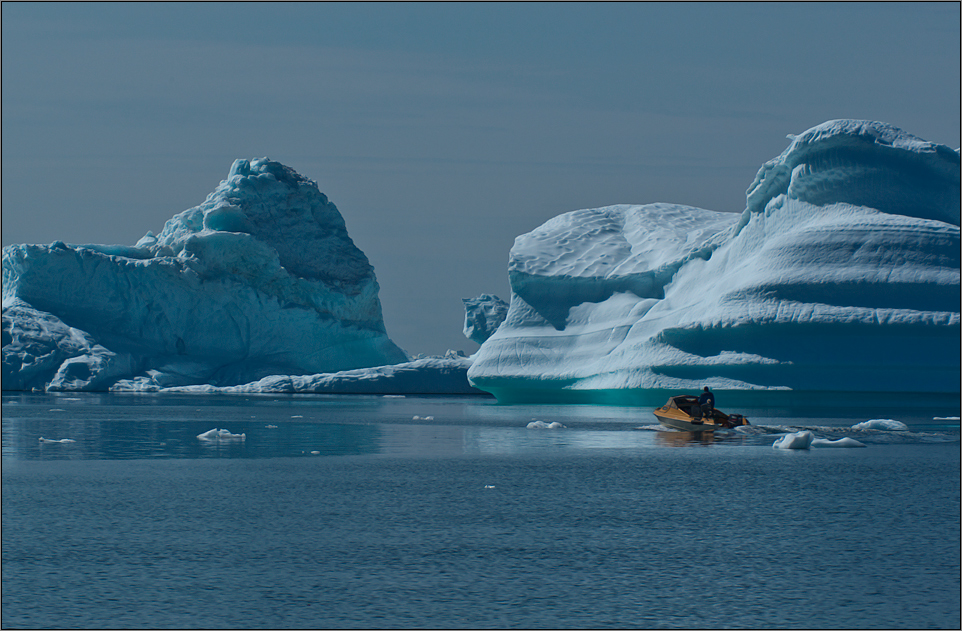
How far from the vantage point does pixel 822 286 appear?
119 feet

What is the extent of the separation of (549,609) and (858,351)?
1172 inches

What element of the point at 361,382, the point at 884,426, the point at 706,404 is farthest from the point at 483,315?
the point at 884,426

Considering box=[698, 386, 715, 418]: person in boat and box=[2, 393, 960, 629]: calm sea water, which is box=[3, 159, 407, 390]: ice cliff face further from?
box=[698, 386, 715, 418]: person in boat

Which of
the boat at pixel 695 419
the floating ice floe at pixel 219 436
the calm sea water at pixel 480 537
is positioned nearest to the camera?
the calm sea water at pixel 480 537

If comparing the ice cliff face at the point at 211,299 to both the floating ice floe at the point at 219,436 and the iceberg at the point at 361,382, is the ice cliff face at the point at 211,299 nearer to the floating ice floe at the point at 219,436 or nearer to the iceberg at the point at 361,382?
the iceberg at the point at 361,382

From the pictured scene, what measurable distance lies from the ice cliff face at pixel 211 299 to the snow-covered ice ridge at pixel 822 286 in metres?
33.8

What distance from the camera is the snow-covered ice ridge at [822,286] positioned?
119 ft

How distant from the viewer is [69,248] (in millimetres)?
68750

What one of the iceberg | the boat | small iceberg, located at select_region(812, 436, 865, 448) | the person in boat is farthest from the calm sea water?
the iceberg

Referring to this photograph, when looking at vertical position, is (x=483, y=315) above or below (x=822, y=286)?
above

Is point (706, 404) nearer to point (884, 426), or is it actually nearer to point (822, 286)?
point (884, 426)

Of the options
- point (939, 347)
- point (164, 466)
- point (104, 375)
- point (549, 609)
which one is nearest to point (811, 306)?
point (939, 347)

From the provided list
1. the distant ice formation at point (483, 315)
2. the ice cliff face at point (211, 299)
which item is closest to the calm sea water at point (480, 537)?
the ice cliff face at point (211, 299)

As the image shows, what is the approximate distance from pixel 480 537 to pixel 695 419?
17.5 meters
